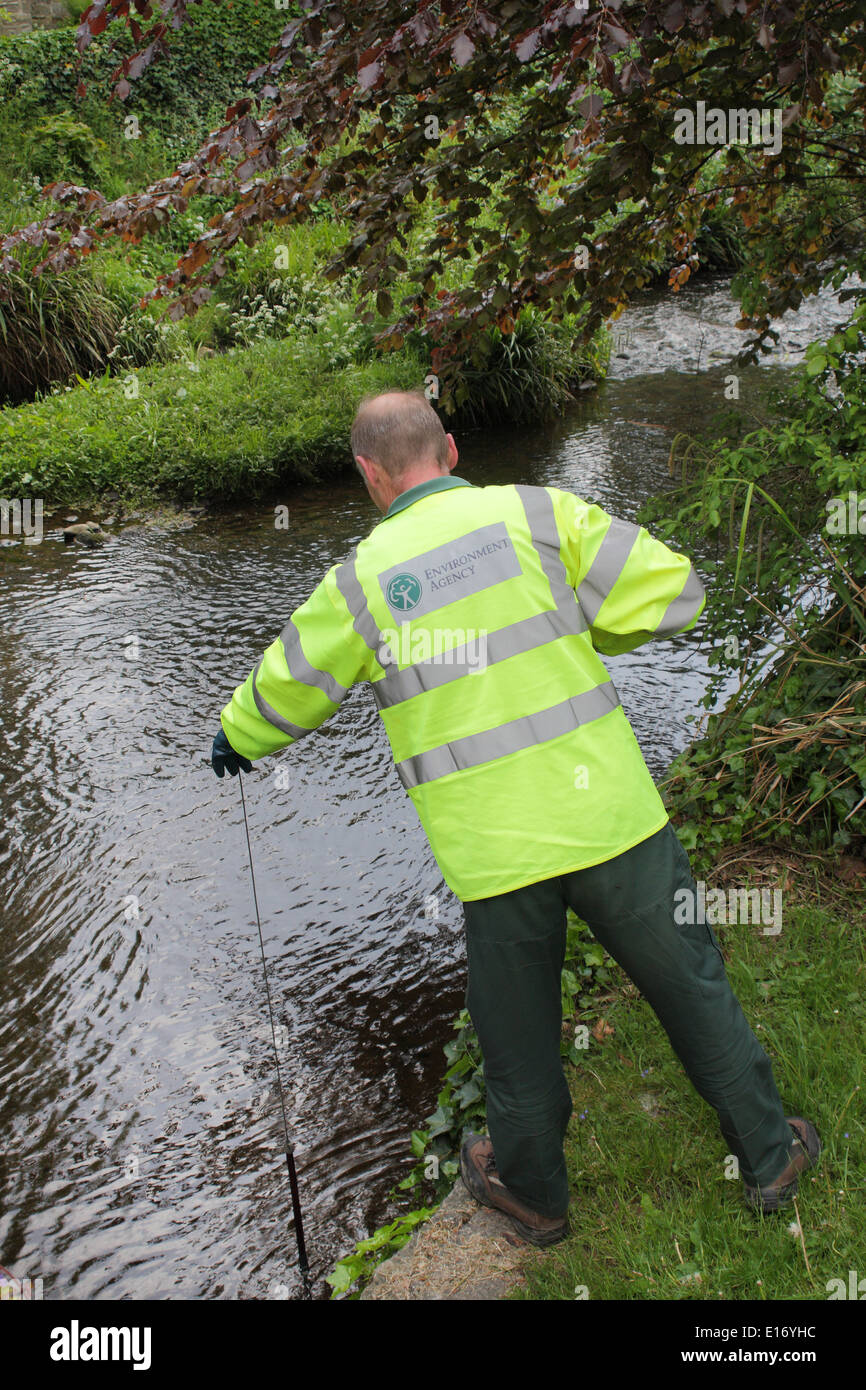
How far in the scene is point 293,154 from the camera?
3.50m

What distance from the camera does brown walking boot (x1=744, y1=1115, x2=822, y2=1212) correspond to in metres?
2.37

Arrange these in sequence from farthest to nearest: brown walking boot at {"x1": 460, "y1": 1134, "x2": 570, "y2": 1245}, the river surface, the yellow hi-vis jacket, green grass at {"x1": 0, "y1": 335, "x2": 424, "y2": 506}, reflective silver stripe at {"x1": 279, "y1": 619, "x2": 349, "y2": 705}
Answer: green grass at {"x1": 0, "y1": 335, "x2": 424, "y2": 506}, the river surface, brown walking boot at {"x1": 460, "y1": 1134, "x2": 570, "y2": 1245}, reflective silver stripe at {"x1": 279, "y1": 619, "x2": 349, "y2": 705}, the yellow hi-vis jacket

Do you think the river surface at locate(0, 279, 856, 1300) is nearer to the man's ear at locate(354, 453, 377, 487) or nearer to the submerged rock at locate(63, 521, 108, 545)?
the submerged rock at locate(63, 521, 108, 545)

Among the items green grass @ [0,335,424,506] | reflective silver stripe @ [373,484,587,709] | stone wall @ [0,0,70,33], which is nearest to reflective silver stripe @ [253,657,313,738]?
reflective silver stripe @ [373,484,587,709]

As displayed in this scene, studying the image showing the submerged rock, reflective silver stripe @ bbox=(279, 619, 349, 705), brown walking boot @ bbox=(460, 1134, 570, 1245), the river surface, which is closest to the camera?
reflective silver stripe @ bbox=(279, 619, 349, 705)

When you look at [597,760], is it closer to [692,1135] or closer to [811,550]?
[692,1135]

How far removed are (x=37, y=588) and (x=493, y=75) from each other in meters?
5.02

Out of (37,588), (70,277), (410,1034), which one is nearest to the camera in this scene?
(410,1034)

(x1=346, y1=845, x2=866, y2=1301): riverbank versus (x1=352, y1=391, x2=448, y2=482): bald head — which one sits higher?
(x1=352, y1=391, x2=448, y2=482): bald head

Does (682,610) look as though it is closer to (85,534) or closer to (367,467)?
(367,467)

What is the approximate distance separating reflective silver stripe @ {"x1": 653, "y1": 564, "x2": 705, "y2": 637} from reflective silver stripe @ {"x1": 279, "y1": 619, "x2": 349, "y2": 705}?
730 millimetres

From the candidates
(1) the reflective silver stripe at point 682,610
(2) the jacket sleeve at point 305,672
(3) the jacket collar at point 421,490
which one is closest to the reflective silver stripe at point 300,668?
(2) the jacket sleeve at point 305,672

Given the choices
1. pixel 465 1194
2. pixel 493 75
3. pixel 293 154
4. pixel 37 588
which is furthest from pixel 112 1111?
pixel 37 588

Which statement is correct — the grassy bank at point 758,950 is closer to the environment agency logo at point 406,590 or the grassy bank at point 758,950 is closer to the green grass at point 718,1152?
the green grass at point 718,1152
